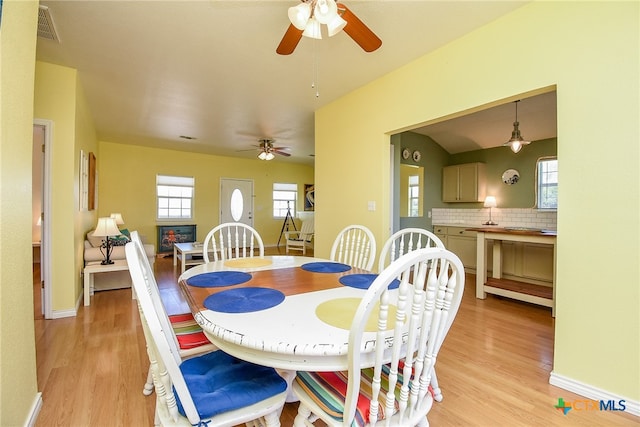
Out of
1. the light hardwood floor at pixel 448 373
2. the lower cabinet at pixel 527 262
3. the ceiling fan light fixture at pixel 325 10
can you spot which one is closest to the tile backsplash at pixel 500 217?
the lower cabinet at pixel 527 262

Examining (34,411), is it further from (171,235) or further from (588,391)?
(171,235)

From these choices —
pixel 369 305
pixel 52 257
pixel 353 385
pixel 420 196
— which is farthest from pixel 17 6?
pixel 420 196

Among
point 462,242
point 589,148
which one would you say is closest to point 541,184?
→ point 462,242

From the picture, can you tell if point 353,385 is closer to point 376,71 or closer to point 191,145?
point 376,71

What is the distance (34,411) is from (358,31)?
2735 mm

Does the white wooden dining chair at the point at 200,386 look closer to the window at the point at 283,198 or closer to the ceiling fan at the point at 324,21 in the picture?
the ceiling fan at the point at 324,21

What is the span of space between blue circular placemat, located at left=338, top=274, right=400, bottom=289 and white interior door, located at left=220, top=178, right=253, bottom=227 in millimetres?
6733

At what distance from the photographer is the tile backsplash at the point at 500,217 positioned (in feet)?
15.4

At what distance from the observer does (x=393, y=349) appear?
83 centimetres

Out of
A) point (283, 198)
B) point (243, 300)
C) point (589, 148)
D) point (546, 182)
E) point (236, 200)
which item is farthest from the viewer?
point (283, 198)

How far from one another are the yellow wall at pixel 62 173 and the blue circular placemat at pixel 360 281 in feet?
9.90

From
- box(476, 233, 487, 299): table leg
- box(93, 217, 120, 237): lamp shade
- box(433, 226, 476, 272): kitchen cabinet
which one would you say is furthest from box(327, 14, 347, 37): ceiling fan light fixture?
box(433, 226, 476, 272): kitchen cabinet

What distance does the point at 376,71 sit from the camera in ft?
9.84

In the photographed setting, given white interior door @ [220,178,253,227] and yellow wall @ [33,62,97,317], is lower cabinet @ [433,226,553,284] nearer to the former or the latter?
yellow wall @ [33,62,97,317]
